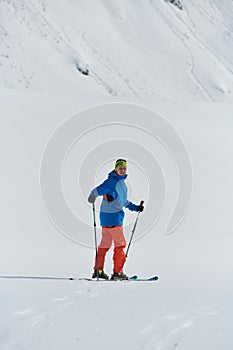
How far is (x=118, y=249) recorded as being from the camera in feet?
22.9

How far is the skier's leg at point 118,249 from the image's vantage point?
6.94 m

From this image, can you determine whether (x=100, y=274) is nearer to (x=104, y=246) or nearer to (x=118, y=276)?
(x=118, y=276)

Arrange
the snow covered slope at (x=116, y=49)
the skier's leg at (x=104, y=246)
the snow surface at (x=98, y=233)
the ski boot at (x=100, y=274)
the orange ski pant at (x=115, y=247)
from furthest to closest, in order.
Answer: the snow covered slope at (x=116, y=49) < the skier's leg at (x=104, y=246) < the orange ski pant at (x=115, y=247) < the ski boot at (x=100, y=274) < the snow surface at (x=98, y=233)

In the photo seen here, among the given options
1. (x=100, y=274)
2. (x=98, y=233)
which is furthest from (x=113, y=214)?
(x=98, y=233)

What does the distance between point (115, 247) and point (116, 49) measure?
104ft

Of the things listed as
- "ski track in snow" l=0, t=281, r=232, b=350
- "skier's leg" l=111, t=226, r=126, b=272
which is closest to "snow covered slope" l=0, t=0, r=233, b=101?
"skier's leg" l=111, t=226, r=126, b=272

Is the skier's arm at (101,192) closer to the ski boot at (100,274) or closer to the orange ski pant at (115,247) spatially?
the orange ski pant at (115,247)

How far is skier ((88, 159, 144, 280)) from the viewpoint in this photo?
693 centimetres

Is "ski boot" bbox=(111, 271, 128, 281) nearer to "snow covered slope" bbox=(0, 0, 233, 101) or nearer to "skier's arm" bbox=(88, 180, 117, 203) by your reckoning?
"skier's arm" bbox=(88, 180, 117, 203)

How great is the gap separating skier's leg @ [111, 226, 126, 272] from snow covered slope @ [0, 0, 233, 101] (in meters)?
20.0

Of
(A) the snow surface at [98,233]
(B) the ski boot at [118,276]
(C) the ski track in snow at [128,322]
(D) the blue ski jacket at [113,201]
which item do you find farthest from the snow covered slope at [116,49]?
(C) the ski track in snow at [128,322]

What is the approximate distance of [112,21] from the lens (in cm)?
3938

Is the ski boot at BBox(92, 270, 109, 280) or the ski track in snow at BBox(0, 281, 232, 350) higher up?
the ski boot at BBox(92, 270, 109, 280)

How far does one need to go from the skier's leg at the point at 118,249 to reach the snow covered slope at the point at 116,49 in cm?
1996
